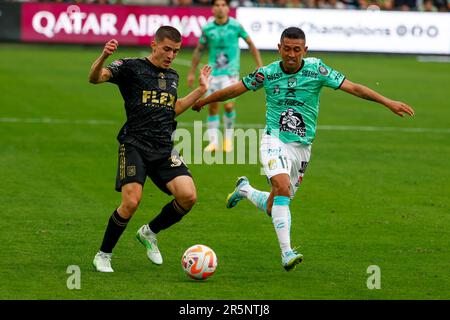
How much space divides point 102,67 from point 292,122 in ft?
6.70

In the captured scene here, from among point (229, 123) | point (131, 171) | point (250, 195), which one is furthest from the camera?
point (229, 123)

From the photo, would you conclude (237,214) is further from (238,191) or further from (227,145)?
(227,145)

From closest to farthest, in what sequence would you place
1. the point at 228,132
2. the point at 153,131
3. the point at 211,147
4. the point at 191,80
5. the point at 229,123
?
the point at 153,131, the point at 191,80, the point at 211,147, the point at 228,132, the point at 229,123

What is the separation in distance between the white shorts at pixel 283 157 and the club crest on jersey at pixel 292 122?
0.13 metres

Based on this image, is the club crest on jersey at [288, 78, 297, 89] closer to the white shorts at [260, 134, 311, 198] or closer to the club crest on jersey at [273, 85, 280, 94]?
the club crest on jersey at [273, 85, 280, 94]

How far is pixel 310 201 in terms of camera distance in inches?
571

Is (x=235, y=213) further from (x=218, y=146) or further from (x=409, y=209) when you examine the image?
(x=218, y=146)

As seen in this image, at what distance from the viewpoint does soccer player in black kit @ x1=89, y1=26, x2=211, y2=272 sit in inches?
410

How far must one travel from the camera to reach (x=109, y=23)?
3575 cm

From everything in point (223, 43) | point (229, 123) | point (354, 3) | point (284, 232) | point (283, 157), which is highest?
point (354, 3)

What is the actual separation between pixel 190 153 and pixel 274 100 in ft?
26.8

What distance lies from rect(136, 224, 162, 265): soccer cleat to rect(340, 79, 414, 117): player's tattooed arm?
8.05 feet

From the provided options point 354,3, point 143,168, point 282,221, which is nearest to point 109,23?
point 354,3

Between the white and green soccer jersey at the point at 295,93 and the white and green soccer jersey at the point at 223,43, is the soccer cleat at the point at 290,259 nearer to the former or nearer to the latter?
the white and green soccer jersey at the point at 295,93
